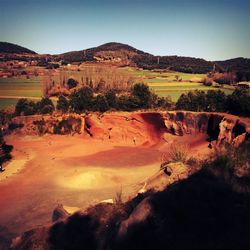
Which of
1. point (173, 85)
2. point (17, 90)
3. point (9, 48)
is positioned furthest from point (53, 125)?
point (9, 48)

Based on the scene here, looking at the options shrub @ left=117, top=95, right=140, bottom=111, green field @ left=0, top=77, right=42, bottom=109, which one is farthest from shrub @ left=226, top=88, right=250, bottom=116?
green field @ left=0, top=77, right=42, bottom=109

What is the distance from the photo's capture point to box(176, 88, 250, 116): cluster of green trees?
21984 millimetres

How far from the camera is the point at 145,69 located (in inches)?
3629

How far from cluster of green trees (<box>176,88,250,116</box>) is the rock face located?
62.4 inches

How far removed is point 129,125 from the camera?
2502 centimetres

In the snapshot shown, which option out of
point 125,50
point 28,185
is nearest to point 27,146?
point 28,185

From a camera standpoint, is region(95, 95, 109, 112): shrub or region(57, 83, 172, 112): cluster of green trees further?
region(57, 83, 172, 112): cluster of green trees

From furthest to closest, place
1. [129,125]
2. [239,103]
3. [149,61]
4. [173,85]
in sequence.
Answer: [149,61] < [173,85] < [129,125] < [239,103]

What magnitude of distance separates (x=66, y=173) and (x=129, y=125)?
8.81 meters

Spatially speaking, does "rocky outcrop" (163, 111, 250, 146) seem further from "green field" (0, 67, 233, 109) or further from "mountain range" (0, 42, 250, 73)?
"mountain range" (0, 42, 250, 73)

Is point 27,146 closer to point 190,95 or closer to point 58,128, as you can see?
point 58,128

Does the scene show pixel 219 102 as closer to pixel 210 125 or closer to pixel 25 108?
pixel 210 125

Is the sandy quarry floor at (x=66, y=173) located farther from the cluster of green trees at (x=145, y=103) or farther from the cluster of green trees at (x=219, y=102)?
the cluster of green trees at (x=145, y=103)

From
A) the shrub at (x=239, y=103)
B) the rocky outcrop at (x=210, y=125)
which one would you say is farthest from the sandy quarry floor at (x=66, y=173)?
the shrub at (x=239, y=103)
